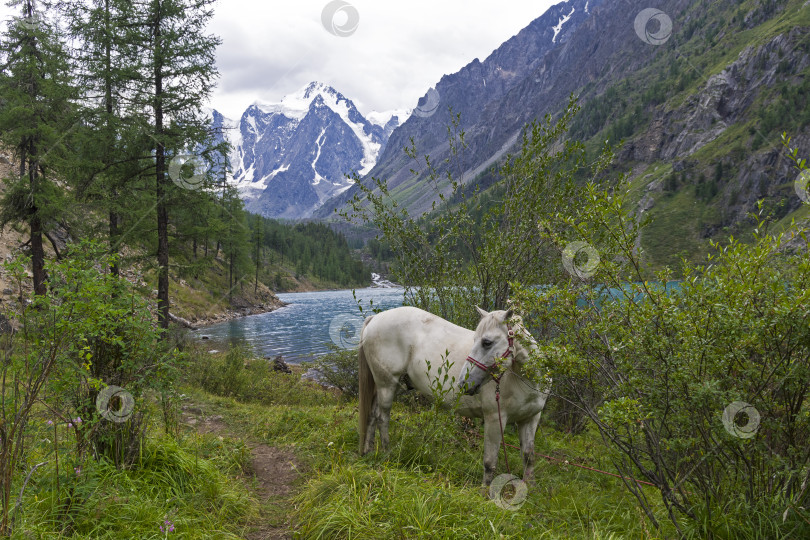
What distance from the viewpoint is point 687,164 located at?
437ft

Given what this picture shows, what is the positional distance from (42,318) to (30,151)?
70.1 feet

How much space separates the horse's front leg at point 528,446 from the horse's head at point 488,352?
111 centimetres

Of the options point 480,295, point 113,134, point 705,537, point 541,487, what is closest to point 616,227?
point 705,537

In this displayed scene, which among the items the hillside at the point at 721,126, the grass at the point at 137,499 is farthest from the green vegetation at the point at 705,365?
the hillside at the point at 721,126

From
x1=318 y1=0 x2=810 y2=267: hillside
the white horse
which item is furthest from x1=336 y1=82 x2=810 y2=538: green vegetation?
x1=318 y1=0 x2=810 y2=267: hillside

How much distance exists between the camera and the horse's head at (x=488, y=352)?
4805 millimetres

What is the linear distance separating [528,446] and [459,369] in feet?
4.21

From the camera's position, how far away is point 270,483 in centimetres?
569

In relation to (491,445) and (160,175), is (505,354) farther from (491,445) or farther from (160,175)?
(160,175)


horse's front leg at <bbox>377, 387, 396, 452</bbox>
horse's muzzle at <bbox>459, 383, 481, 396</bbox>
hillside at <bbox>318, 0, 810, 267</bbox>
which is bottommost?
horse's front leg at <bbox>377, 387, 396, 452</bbox>

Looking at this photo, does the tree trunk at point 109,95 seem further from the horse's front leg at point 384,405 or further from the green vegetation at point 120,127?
the horse's front leg at point 384,405

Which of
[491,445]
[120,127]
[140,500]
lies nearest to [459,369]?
[491,445]

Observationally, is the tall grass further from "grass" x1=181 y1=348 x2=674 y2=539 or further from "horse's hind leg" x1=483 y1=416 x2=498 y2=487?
"horse's hind leg" x1=483 y1=416 x2=498 y2=487

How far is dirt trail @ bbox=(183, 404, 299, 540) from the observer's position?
4.31 meters
